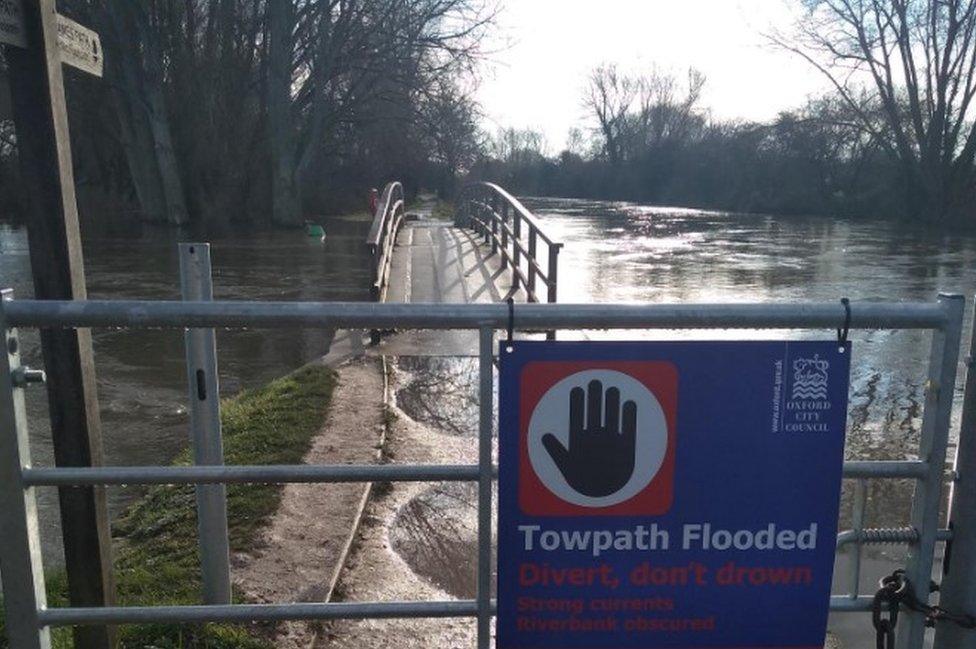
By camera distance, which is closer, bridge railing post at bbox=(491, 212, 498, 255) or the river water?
the river water

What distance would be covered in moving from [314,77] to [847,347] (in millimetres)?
27437

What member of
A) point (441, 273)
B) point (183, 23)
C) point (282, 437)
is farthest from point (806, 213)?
→ point (282, 437)

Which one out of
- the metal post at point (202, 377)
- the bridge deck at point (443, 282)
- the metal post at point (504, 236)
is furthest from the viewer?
the metal post at point (504, 236)

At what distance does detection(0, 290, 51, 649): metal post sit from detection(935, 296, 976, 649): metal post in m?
2.58

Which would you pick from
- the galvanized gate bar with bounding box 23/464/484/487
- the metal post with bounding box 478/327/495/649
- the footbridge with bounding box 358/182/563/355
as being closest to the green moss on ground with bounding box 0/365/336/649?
the galvanized gate bar with bounding box 23/464/484/487

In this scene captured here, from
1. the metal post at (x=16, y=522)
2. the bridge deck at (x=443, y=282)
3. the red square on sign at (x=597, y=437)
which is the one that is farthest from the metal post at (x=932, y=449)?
the bridge deck at (x=443, y=282)

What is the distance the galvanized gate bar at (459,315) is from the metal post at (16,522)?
0.50 ft

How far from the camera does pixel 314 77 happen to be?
90.0 ft

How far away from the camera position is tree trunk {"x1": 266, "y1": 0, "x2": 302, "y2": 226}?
25.4m

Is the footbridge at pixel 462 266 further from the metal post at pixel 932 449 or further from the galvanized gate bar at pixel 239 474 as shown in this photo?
the metal post at pixel 932 449

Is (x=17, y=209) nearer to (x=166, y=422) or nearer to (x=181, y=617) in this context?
(x=166, y=422)

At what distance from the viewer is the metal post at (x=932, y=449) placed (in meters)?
2.21

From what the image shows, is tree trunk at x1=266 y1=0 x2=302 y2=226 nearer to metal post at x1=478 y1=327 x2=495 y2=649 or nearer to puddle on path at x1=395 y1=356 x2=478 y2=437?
puddle on path at x1=395 y1=356 x2=478 y2=437

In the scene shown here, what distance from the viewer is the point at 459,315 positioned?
85.7 inches
